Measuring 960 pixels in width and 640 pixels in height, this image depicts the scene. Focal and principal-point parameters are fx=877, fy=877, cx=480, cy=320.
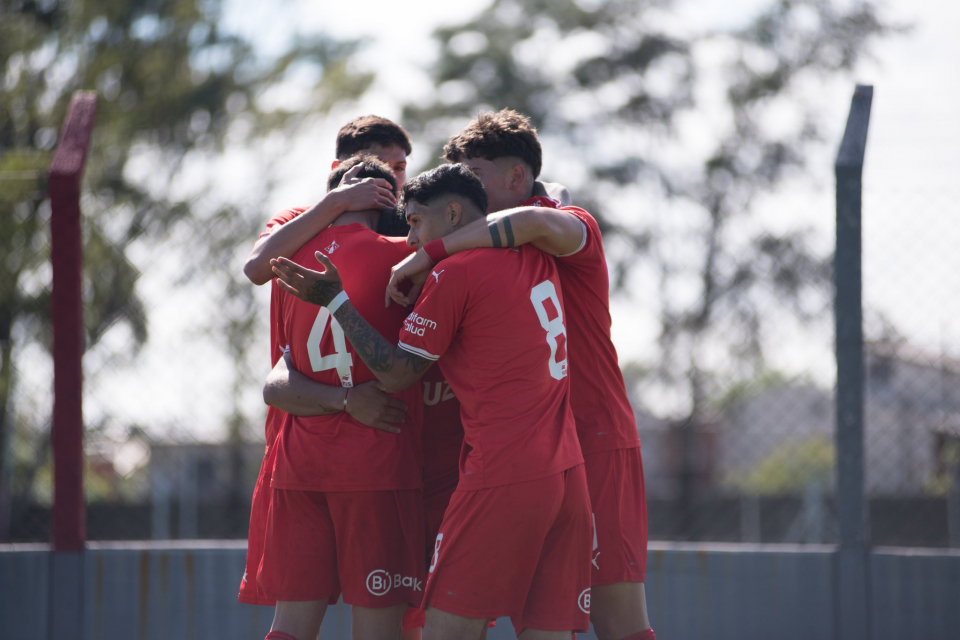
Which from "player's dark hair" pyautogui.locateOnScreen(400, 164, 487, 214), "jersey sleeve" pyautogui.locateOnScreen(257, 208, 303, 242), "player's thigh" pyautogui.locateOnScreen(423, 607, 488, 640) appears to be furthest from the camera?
"jersey sleeve" pyautogui.locateOnScreen(257, 208, 303, 242)

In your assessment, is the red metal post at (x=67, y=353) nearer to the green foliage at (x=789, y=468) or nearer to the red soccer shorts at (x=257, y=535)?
the red soccer shorts at (x=257, y=535)

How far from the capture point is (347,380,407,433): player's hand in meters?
2.85

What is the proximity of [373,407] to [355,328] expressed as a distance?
0.29 meters

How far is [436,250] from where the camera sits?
2734mm

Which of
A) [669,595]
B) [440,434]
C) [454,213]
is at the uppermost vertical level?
[454,213]

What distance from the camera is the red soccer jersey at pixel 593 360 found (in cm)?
308

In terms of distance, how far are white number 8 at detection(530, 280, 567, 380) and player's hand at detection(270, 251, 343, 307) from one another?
622 mm

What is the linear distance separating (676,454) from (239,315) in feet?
13.3

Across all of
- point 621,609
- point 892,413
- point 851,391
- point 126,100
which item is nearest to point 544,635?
point 621,609

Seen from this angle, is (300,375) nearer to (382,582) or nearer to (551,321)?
(382,582)

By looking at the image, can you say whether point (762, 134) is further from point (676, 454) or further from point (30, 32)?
point (30, 32)

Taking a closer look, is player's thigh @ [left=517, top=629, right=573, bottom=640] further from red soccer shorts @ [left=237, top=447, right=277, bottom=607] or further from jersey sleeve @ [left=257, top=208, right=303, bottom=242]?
jersey sleeve @ [left=257, top=208, right=303, bottom=242]

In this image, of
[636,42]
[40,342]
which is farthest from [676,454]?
[636,42]

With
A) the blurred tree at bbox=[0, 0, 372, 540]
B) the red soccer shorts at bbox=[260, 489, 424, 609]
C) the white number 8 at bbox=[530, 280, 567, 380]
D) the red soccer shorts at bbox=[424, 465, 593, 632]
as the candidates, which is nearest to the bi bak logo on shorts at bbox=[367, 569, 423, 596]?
the red soccer shorts at bbox=[260, 489, 424, 609]
